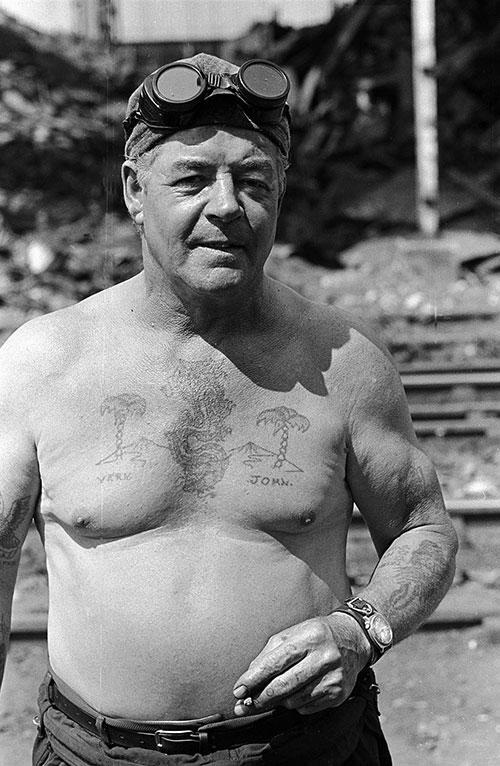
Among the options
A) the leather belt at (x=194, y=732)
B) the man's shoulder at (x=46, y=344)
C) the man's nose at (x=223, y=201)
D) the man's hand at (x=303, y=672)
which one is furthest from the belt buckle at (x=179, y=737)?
the man's nose at (x=223, y=201)

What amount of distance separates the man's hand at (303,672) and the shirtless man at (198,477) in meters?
0.03

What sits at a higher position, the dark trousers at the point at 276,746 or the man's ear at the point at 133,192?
the man's ear at the point at 133,192

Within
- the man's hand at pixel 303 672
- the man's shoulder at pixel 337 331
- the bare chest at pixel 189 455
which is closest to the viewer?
the man's hand at pixel 303 672

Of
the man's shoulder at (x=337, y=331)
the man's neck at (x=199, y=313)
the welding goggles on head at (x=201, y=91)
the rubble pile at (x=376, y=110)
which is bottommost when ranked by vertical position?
the rubble pile at (x=376, y=110)

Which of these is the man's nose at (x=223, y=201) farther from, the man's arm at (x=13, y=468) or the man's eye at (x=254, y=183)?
the man's arm at (x=13, y=468)

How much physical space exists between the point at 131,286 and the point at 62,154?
14883mm

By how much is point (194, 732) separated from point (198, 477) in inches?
21.5

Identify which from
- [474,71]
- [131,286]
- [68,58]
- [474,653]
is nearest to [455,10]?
[474,71]

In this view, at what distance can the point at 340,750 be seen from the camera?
2.31m

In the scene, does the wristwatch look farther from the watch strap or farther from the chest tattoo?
the chest tattoo

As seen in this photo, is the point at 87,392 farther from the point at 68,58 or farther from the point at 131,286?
the point at 68,58

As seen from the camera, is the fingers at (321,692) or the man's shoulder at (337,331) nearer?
the fingers at (321,692)

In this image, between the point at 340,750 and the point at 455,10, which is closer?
the point at 340,750

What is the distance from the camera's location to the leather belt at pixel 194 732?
2229 mm
